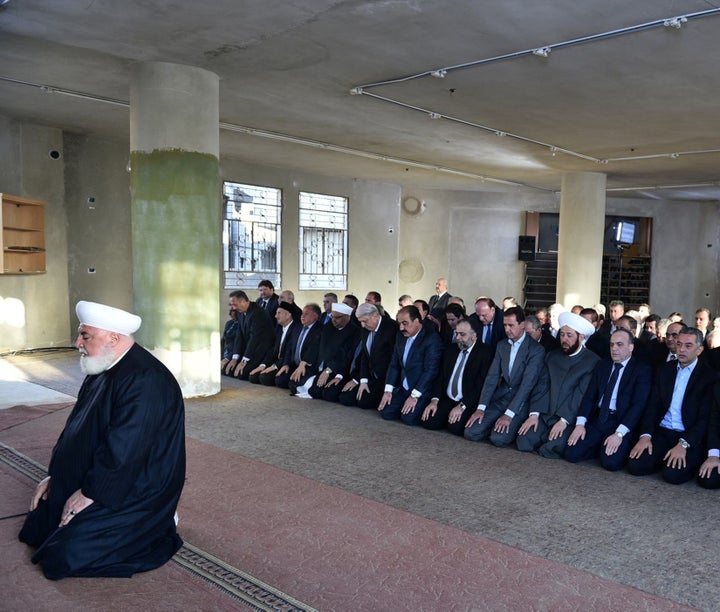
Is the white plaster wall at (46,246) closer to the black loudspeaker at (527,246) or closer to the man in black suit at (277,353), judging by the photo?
the man in black suit at (277,353)

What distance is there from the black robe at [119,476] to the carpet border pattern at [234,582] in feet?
0.35

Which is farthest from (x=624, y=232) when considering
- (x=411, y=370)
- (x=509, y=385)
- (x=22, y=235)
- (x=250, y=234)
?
(x=22, y=235)

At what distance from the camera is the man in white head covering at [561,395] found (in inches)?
195

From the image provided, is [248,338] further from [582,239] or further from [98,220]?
[582,239]

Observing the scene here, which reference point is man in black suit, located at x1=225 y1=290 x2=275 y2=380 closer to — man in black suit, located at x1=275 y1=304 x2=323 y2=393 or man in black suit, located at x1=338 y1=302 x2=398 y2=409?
man in black suit, located at x1=275 y1=304 x2=323 y2=393

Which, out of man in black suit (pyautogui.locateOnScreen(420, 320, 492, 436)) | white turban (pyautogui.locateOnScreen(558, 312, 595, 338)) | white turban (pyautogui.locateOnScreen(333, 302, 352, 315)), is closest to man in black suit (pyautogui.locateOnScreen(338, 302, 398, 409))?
white turban (pyautogui.locateOnScreen(333, 302, 352, 315))

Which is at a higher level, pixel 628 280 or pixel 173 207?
pixel 173 207

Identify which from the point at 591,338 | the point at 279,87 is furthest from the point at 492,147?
the point at 591,338

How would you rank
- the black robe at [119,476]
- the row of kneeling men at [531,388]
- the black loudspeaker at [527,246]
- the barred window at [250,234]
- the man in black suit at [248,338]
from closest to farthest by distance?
the black robe at [119,476] → the row of kneeling men at [531,388] → the man in black suit at [248,338] → the barred window at [250,234] → the black loudspeaker at [527,246]

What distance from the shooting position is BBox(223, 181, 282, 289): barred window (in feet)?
40.4

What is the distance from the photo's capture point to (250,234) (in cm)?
1269

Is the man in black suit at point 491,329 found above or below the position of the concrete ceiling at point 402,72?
below

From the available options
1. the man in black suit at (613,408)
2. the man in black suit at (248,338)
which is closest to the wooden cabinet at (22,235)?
the man in black suit at (248,338)

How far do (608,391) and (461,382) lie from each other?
51.6 inches
